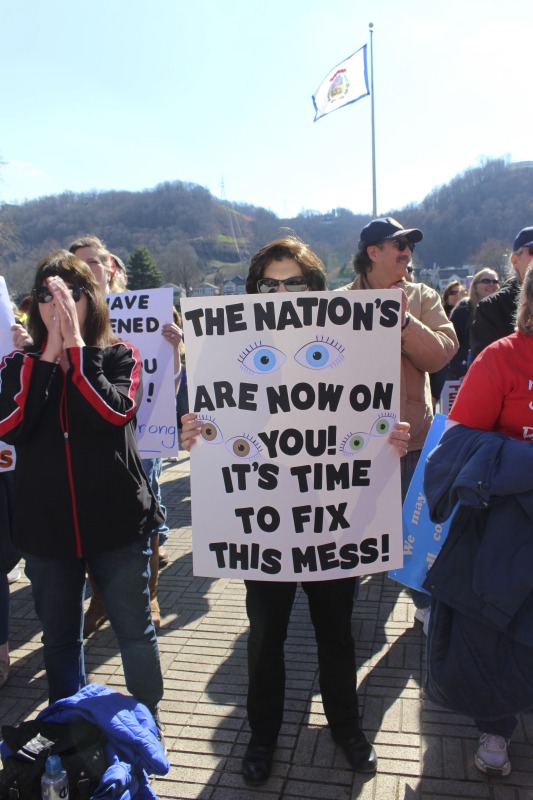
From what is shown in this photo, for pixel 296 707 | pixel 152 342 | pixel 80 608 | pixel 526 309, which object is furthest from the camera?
pixel 152 342

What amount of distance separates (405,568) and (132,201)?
151 m

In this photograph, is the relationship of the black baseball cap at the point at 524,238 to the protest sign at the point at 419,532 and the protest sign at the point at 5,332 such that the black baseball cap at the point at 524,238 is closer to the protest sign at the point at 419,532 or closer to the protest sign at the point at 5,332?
the protest sign at the point at 419,532

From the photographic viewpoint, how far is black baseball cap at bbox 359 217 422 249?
3.09 meters

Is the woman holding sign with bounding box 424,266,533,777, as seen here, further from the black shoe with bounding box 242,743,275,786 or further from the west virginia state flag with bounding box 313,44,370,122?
the west virginia state flag with bounding box 313,44,370,122

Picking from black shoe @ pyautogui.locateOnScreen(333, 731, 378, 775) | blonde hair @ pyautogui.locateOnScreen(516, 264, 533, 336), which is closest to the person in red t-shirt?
blonde hair @ pyautogui.locateOnScreen(516, 264, 533, 336)

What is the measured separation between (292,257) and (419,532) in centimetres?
156

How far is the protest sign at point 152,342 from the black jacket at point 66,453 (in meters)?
1.72

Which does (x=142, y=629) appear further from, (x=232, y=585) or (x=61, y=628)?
(x=232, y=585)

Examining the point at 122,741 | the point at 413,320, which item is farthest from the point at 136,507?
the point at 413,320

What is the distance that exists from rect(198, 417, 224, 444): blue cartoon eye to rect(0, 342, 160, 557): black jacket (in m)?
0.30

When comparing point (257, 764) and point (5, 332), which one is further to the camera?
point (5, 332)

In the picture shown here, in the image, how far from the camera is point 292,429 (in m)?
2.27

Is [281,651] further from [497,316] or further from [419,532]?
[497,316]

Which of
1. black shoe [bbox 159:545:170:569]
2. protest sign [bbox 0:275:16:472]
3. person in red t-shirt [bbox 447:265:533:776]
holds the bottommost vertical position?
black shoe [bbox 159:545:170:569]
